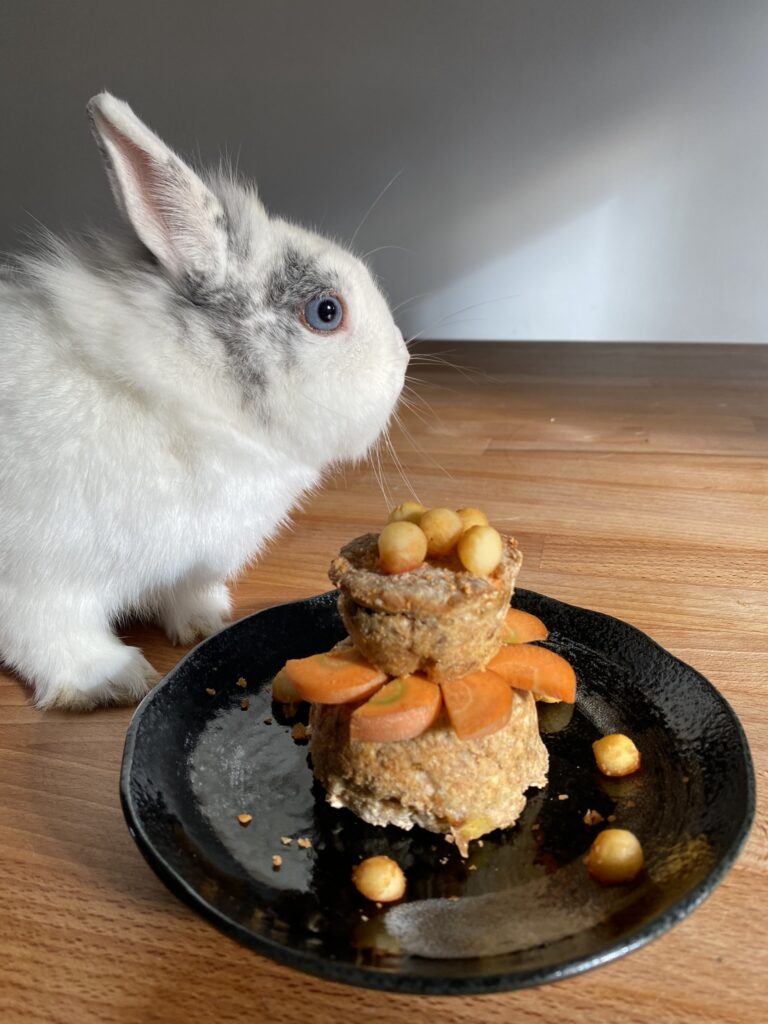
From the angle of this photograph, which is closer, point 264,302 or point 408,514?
point 408,514

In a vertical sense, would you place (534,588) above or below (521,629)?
below

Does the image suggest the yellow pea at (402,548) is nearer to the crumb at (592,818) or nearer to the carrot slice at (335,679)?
the carrot slice at (335,679)

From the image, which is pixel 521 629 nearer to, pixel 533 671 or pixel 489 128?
pixel 533 671

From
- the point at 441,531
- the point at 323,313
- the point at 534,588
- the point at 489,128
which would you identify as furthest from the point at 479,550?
the point at 489,128

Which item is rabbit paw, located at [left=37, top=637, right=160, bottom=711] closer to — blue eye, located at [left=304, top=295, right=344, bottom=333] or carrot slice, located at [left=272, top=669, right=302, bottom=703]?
carrot slice, located at [left=272, top=669, right=302, bottom=703]

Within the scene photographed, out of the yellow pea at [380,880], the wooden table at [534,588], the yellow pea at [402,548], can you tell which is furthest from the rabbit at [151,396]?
the yellow pea at [380,880]

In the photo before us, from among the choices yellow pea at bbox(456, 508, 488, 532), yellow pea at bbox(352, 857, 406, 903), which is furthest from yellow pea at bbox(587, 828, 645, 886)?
yellow pea at bbox(456, 508, 488, 532)

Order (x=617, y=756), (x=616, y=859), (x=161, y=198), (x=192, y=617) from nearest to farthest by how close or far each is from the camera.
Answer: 1. (x=616, y=859)
2. (x=617, y=756)
3. (x=161, y=198)
4. (x=192, y=617)
